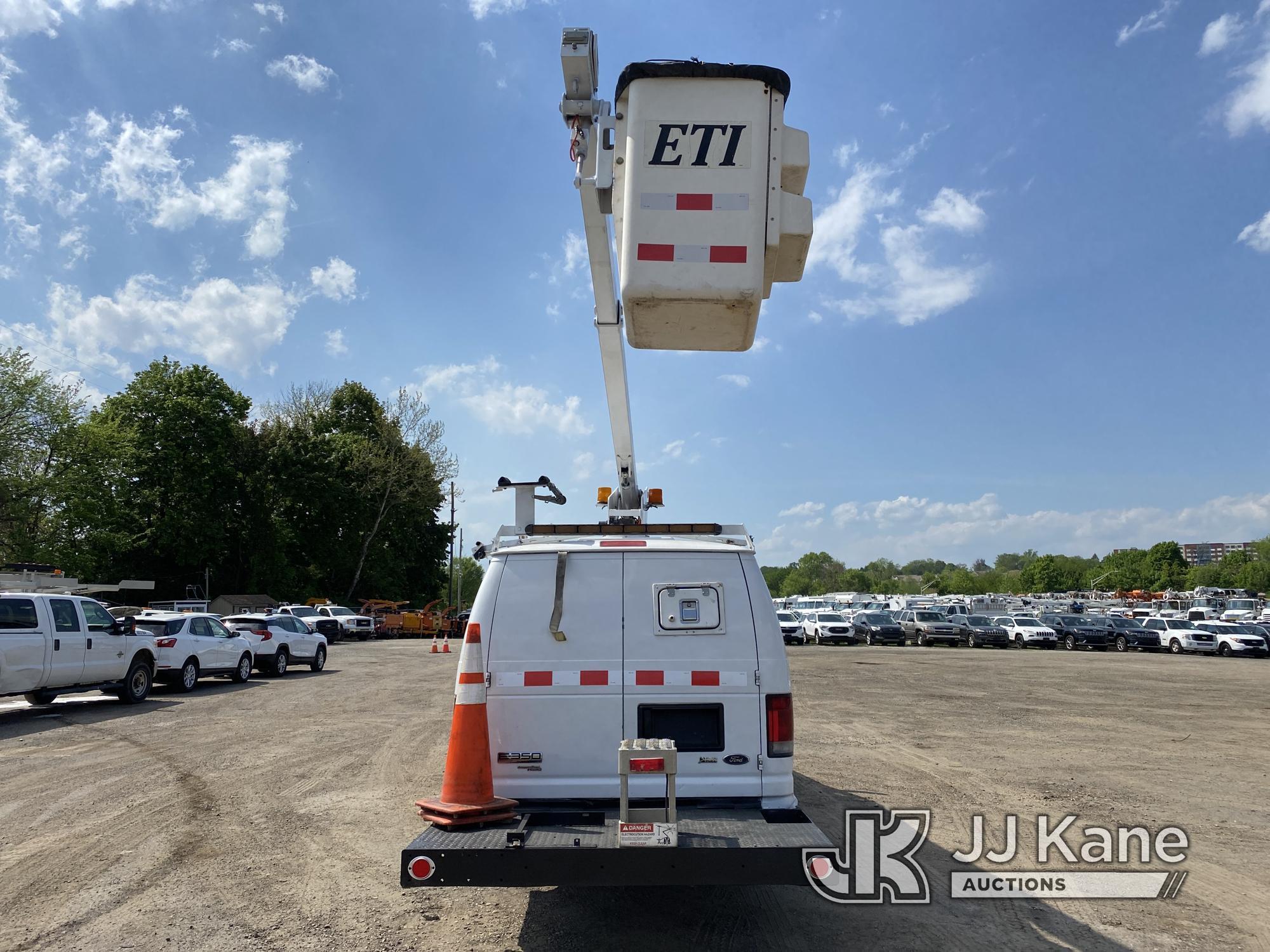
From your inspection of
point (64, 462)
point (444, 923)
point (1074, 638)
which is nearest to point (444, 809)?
point (444, 923)

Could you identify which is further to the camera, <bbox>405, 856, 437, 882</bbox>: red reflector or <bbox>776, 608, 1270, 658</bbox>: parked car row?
<bbox>776, 608, 1270, 658</bbox>: parked car row

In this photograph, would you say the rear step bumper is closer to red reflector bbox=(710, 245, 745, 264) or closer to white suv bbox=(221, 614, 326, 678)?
red reflector bbox=(710, 245, 745, 264)

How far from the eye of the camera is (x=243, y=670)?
19734 millimetres

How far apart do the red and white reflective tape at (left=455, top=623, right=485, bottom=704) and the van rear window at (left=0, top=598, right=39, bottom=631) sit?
1120cm

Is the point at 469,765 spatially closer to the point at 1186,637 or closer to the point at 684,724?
the point at 684,724

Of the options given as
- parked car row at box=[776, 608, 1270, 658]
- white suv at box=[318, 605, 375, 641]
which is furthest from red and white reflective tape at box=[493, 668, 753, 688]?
white suv at box=[318, 605, 375, 641]

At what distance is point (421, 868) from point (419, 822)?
3574mm

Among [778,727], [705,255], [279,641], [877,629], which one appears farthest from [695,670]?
[877,629]

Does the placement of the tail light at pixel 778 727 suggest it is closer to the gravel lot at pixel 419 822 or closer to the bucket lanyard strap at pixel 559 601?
the gravel lot at pixel 419 822

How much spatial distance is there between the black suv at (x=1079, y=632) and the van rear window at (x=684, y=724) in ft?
132

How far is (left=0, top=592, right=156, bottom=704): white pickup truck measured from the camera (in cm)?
1290

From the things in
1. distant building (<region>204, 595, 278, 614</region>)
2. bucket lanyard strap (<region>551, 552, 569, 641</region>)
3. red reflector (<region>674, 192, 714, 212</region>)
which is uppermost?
red reflector (<region>674, 192, 714, 212</region>)

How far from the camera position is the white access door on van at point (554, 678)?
4.89 metres

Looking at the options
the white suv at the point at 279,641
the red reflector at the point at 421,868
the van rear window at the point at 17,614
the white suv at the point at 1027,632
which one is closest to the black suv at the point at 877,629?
the white suv at the point at 1027,632
